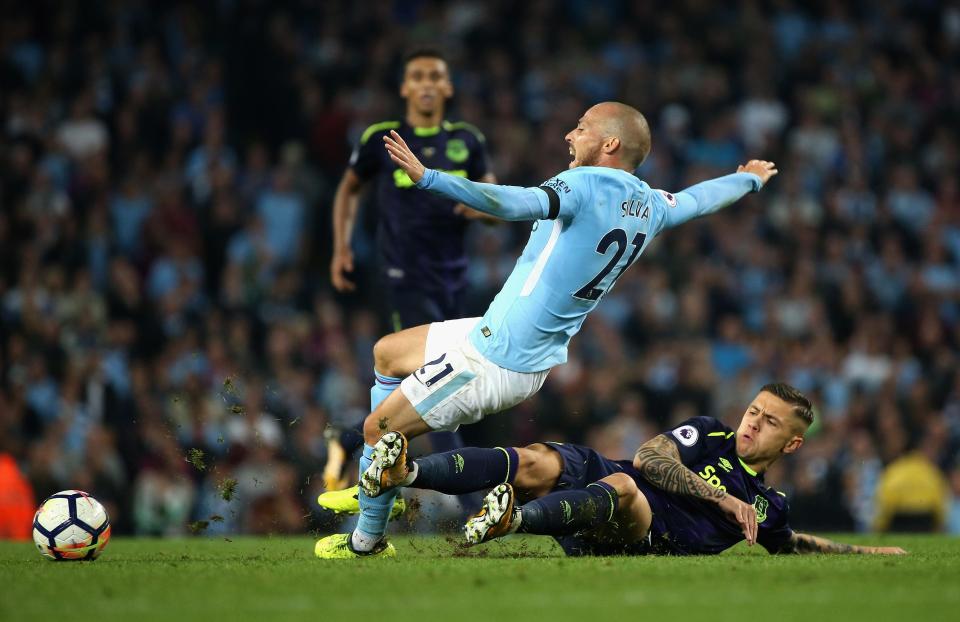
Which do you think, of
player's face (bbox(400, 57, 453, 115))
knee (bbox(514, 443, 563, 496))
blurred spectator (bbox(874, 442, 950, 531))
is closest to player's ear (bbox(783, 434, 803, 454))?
knee (bbox(514, 443, 563, 496))

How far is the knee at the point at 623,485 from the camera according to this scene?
6.38 metres

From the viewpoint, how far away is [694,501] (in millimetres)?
6723

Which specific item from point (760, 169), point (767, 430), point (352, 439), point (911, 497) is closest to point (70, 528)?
point (352, 439)

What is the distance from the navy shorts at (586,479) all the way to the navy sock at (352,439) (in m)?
1.51

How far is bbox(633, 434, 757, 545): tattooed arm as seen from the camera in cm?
621

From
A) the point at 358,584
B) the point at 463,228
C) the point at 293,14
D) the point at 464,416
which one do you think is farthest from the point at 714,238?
the point at 358,584

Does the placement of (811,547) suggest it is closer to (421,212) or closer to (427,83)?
(421,212)

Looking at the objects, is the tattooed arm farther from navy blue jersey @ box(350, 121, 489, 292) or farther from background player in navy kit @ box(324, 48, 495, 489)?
navy blue jersey @ box(350, 121, 489, 292)

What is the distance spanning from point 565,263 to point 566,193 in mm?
344

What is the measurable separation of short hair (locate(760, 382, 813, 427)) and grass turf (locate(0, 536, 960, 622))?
718mm

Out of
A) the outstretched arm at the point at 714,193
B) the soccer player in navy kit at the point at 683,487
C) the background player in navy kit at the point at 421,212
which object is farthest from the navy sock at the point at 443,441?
the outstretched arm at the point at 714,193

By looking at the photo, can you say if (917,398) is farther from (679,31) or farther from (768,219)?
(679,31)

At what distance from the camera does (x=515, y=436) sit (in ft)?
39.6

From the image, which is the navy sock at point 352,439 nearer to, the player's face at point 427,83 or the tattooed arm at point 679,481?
the tattooed arm at point 679,481
